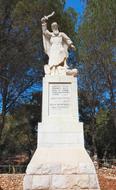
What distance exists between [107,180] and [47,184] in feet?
19.8

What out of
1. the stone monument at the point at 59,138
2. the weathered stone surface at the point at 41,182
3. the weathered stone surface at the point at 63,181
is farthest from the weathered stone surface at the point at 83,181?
the weathered stone surface at the point at 41,182

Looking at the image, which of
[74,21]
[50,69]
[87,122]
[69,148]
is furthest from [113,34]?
[87,122]

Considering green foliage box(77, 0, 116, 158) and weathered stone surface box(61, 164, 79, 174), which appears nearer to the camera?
weathered stone surface box(61, 164, 79, 174)

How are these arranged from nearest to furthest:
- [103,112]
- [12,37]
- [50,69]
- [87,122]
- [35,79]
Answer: [50,69], [12,37], [35,79], [103,112], [87,122]

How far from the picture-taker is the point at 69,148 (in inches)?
359

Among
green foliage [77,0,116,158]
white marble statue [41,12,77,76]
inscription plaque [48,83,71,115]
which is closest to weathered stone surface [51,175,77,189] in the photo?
inscription plaque [48,83,71,115]

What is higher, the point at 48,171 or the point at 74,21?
the point at 74,21

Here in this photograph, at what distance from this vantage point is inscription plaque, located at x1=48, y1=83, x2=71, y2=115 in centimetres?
959

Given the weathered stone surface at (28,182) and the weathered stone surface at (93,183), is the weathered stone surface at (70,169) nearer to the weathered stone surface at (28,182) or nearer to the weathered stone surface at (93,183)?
the weathered stone surface at (93,183)

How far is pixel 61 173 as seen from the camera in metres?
8.67

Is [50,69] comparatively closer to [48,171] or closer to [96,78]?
[48,171]

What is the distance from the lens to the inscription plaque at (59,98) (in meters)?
9.59

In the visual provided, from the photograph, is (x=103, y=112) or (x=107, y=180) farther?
(x=103, y=112)

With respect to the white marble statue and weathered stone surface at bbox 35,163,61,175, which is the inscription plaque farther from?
weathered stone surface at bbox 35,163,61,175
